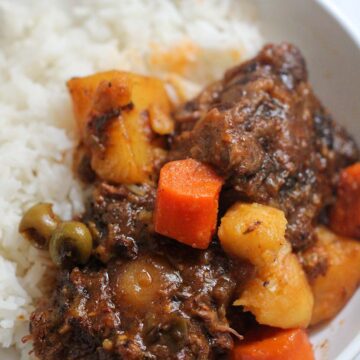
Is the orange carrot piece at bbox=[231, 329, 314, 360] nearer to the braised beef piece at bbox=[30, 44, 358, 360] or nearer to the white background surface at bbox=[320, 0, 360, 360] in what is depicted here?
the braised beef piece at bbox=[30, 44, 358, 360]

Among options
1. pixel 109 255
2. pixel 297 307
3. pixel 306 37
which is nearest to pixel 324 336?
pixel 297 307

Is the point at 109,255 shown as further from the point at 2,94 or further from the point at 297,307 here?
the point at 2,94

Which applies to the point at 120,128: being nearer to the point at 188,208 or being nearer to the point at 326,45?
the point at 188,208

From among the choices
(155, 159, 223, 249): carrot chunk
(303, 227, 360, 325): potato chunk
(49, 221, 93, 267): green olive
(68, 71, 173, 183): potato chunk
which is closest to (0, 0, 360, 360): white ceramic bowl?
(303, 227, 360, 325): potato chunk

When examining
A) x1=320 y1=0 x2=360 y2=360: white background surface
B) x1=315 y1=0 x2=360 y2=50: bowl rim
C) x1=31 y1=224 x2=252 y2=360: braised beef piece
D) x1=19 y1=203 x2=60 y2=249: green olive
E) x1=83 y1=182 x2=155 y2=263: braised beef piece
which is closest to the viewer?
x1=31 y1=224 x2=252 y2=360: braised beef piece

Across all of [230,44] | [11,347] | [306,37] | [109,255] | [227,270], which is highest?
[306,37]

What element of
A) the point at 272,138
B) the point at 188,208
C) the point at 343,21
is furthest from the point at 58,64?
the point at 343,21

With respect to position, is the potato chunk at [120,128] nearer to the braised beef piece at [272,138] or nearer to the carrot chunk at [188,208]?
the braised beef piece at [272,138]
